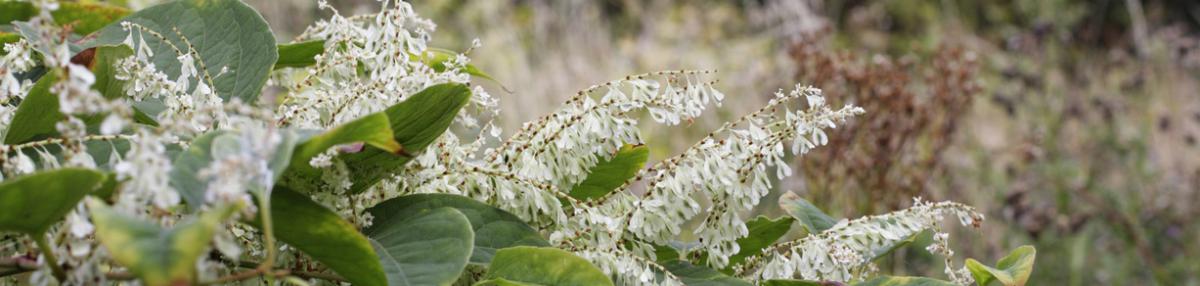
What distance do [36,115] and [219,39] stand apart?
18 centimetres

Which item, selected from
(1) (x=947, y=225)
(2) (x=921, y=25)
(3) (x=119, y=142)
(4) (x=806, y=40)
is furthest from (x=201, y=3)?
(2) (x=921, y=25)

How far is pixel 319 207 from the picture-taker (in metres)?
0.64

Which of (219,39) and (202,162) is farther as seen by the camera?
(219,39)

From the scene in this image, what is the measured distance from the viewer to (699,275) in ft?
2.67

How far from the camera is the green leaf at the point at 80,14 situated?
43.0 inches

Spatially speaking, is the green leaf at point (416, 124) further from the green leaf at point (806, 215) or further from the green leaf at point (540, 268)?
the green leaf at point (806, 215)

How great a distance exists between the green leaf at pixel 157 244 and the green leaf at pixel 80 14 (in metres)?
0.68

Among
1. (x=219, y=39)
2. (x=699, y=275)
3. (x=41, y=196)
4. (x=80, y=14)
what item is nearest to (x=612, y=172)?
(x=699, y=275)

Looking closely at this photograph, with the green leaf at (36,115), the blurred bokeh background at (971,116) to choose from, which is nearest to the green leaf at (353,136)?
the green leaf at (36,115)

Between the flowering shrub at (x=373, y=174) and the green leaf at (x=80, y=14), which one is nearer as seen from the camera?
the flowering shrub at (x=373, y=174)

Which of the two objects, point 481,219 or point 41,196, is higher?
point 481,219

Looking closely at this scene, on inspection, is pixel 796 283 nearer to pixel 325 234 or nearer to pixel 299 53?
pixel 325 234

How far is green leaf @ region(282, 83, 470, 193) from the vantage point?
0.71 metres

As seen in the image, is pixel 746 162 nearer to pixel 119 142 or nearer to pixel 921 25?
pixel 119 142
